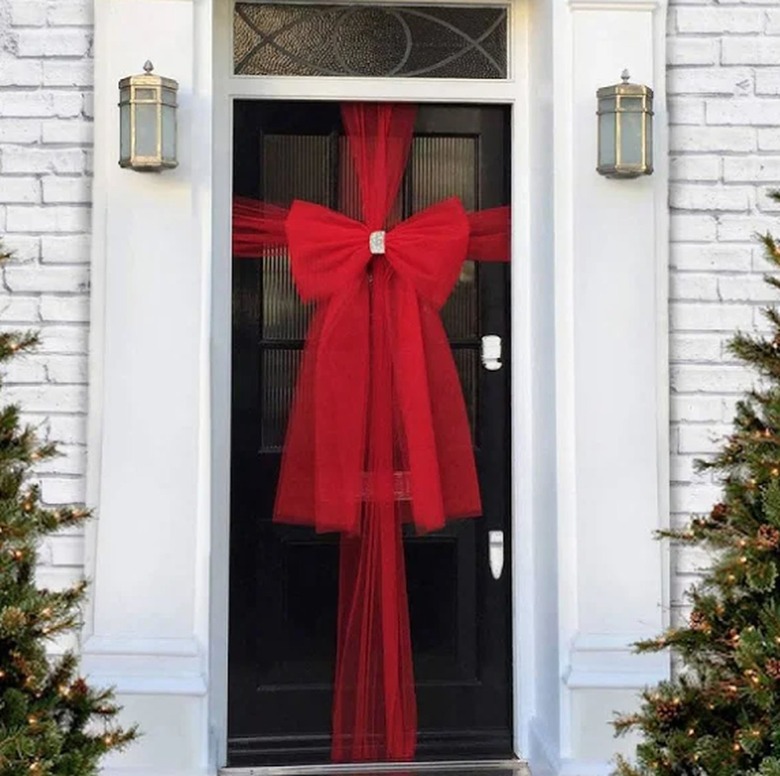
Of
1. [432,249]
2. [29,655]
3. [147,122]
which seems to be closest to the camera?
[29,655]

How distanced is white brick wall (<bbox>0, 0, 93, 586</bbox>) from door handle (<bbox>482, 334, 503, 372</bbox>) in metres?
1.35

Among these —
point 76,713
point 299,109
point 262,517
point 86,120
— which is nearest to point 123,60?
point 86,120

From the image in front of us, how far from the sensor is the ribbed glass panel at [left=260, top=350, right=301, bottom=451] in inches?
209

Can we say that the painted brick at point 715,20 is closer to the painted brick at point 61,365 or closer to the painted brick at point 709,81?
the painted brick at point 709,81

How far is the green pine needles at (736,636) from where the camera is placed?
3.14 meters

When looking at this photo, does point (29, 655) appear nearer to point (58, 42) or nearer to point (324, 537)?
point (324, 537)

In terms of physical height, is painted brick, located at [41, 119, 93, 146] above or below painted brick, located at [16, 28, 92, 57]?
below

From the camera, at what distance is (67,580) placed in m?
4.96

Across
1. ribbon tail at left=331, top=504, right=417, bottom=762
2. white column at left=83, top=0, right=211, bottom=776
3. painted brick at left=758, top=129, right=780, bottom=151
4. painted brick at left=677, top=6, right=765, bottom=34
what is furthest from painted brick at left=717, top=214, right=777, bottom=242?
white column at left=83, top=0, right=211, bottom=776

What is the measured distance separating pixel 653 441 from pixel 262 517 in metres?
1.34

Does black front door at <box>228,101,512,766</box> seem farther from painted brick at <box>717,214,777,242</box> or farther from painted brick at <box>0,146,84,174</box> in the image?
painted brick at <box>717,214,777,242</box>

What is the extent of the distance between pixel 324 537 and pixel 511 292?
3.48ft

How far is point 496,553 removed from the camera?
17.6ft

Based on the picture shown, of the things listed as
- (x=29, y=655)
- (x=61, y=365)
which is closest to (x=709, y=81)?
(x=61, y=365)
